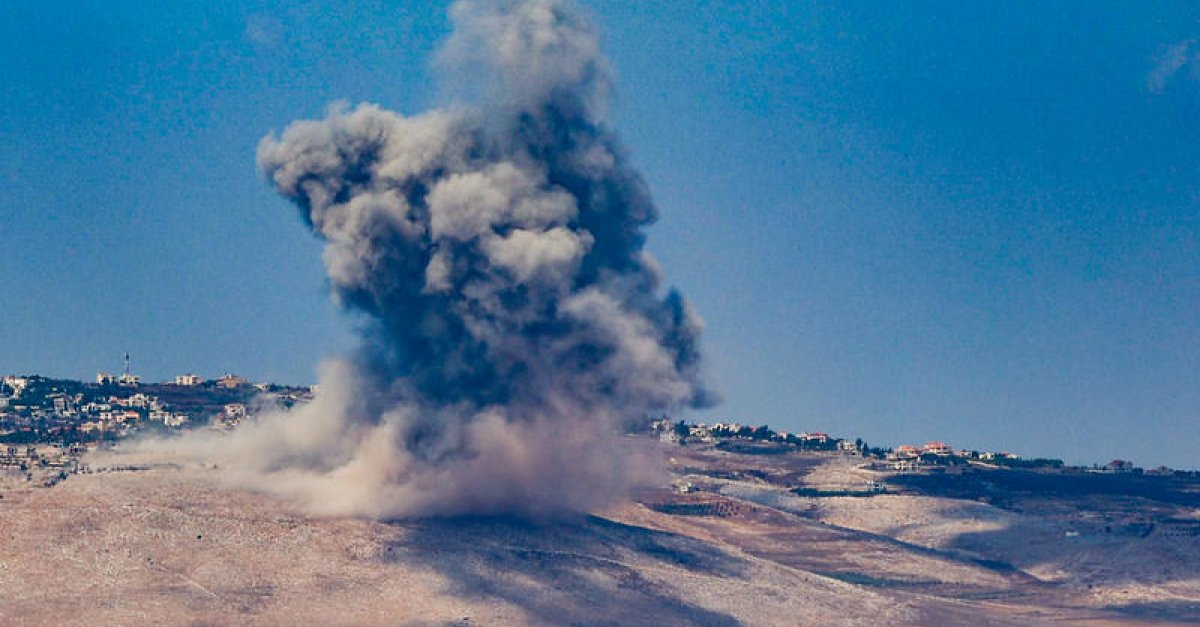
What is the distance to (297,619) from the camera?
283 feet

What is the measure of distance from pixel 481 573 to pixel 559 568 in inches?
263

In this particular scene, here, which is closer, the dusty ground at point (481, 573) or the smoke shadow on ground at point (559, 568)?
the dusty ground at point (481, 573)

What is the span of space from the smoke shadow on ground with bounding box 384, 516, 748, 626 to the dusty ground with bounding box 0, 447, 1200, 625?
190mm

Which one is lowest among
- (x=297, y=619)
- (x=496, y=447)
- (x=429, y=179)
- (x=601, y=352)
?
(x=297, y=619)

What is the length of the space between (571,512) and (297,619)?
31.7m

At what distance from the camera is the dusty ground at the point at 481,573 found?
87.6 meters

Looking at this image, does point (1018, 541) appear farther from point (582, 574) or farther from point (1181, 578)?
point (582, 574)

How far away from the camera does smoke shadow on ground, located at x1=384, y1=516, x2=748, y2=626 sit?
314ft

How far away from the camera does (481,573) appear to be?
321ft

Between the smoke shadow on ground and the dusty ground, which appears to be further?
the smoke shadow on ground

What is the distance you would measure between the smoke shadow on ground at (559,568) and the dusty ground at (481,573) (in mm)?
190

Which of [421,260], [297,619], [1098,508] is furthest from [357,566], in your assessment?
[1098,508]

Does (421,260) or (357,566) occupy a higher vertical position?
(421,260)

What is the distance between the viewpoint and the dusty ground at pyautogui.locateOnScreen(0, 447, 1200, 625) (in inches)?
3450
